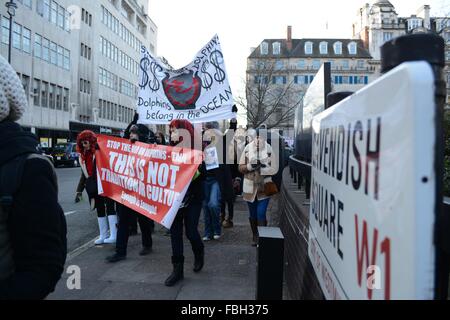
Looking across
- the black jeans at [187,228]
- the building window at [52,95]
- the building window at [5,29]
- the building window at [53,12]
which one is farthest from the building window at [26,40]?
the black jeans at [187,228]

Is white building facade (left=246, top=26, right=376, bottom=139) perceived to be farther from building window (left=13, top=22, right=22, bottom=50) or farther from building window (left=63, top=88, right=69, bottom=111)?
building window (left=13, top=22, right=22, bottom=50)

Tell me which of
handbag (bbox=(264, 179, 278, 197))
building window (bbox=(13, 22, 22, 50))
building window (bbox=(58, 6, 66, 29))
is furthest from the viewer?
building window (bbox=(58, 6, 66, 29))

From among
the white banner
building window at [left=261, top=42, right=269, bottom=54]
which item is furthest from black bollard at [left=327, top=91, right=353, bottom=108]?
building window at [left=261, top=42, right=269, bottom=54]

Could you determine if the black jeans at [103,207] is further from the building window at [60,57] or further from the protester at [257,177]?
the building window at [60,57]

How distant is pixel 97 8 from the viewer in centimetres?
5097

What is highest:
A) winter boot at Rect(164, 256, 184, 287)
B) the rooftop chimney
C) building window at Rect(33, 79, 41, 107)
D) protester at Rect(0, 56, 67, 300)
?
the rooftop chimney

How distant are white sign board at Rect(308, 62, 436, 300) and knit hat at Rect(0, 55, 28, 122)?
4.26 ft

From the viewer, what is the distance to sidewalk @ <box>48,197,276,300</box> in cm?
433

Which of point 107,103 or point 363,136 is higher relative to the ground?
point 107,103

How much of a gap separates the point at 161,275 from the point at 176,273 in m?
0.39

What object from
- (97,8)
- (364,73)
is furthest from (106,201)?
(364,73)

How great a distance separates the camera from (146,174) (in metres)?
5.45
